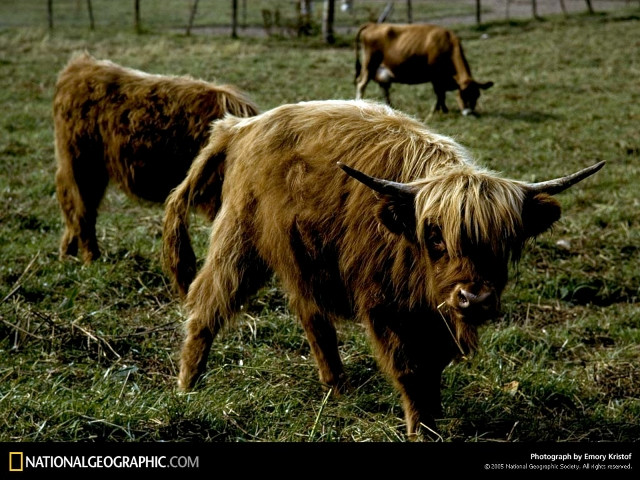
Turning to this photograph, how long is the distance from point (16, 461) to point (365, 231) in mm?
1618

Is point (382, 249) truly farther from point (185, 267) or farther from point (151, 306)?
point (151, 306)

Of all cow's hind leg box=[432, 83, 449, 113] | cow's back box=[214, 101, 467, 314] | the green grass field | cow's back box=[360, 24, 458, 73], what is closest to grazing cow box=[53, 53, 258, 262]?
the green grass field

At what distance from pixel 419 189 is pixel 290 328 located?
1.85 metres

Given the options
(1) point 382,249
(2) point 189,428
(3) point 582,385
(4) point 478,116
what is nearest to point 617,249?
(3) point 582,385

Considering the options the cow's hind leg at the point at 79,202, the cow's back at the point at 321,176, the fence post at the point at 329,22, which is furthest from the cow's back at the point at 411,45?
the cow's back at the point at 321,176

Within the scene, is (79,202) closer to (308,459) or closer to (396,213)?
(396,213)

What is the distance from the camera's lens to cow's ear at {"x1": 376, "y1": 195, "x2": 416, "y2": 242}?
3.09 meters

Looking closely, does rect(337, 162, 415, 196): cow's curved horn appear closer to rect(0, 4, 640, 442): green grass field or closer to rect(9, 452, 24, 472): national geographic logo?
rect(0, 4, 640, 442): green grass field

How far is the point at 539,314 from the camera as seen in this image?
511 centimetres

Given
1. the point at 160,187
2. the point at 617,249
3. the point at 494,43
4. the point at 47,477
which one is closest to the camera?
the point at 47,477

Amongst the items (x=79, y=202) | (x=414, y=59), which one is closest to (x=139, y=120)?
(x=79, y=202)

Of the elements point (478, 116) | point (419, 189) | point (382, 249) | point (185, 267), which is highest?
point (419, 189)

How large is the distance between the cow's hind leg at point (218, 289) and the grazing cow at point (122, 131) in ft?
5.23

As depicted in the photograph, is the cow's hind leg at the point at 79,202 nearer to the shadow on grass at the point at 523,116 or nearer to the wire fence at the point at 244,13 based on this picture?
the shadow on grass at the point at 523,116
